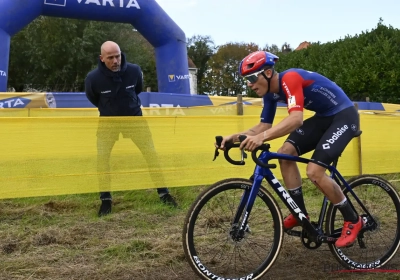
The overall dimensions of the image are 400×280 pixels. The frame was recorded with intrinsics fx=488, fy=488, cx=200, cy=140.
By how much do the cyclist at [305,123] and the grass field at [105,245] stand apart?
564mm

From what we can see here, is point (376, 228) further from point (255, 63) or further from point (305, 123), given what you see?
point (255, 63)

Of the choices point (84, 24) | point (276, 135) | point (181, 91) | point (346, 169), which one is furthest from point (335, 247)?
point (84, 24)

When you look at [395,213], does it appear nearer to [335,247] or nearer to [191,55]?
[335,247]

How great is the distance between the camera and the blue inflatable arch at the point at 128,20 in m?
10.9

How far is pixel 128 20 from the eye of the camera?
1259 centimetres

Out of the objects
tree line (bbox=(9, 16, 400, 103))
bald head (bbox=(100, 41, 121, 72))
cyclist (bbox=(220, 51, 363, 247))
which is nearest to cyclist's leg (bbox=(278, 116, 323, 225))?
cyclist (bbox=(220, 51, 363, 247))

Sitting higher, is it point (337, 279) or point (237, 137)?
point (237, 137)

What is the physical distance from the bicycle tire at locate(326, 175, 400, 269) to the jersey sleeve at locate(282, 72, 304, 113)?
105cm

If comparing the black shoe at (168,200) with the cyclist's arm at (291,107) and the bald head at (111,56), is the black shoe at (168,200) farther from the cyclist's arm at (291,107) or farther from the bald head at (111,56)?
the cyclist's arm at (291,107)

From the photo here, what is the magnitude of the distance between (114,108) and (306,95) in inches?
124

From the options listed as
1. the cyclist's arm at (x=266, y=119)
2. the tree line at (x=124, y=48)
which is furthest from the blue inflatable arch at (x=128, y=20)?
the tree line at (x=124, y=48)

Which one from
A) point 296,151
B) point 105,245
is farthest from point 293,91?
point 105,245

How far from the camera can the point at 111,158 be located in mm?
6305

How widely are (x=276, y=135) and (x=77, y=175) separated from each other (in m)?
3.24
